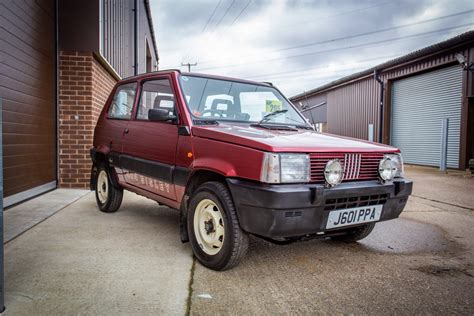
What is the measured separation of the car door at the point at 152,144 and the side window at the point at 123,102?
19 centimetres

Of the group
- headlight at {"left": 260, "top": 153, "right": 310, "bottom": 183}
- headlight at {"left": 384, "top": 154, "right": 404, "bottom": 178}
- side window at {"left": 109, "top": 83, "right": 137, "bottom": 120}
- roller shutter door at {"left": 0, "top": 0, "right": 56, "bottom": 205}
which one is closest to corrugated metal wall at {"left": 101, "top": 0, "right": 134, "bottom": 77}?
roller shutter door at {"left": 0, "top": 0, "right": 56, "bottom": 205}

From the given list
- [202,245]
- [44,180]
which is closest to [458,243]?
[202,245]

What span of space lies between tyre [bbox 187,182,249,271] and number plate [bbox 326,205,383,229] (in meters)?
0.69

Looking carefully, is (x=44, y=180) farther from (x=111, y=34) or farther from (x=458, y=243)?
(x=458, y=243)

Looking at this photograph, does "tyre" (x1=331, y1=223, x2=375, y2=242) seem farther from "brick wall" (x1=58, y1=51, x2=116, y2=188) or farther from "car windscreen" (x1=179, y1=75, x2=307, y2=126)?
"brick wall" (x1=58, y1=51, x2=116, y2=188)

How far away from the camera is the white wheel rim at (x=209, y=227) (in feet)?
10.5

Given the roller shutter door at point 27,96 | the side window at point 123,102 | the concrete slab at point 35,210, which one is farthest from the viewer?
the roller shutter door at point 27,96

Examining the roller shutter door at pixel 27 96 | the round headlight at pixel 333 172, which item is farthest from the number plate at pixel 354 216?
the roller shutter door at pixel 27 96

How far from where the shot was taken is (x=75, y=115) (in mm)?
7383

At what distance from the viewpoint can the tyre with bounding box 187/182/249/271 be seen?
2.99 meters

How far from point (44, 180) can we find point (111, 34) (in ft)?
12.6

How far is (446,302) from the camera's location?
2.69 meters

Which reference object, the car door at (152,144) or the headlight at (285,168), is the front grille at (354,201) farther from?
the car door at (152,144)

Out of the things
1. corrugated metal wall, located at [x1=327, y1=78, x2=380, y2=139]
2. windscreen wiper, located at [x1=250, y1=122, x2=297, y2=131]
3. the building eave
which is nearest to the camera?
windscreen wiper, located at [x1=250, y1=122, x2=297, y2=131]
